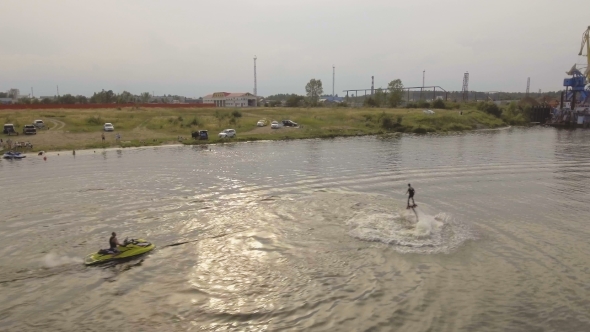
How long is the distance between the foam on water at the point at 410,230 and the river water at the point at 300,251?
0.44ft

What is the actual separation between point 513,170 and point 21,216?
48218 mm

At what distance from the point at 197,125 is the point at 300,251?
240ft

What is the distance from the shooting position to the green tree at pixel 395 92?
160 metres

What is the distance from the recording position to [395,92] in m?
160

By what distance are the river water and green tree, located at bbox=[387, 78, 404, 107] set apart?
116m

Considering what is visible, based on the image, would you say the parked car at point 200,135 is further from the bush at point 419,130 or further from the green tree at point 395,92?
the green tree at point 395,92

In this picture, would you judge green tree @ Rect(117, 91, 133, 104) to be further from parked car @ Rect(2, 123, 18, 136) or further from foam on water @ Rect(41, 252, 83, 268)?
foam on water @ Rect(41, 252, 83, 268)

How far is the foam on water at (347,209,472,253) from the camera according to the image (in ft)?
80.5

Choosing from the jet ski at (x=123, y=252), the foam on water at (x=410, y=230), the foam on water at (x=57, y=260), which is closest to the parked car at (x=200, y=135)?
the foam on water at (x=410, y=230)

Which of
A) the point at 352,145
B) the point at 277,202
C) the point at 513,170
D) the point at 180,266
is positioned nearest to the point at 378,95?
the point at 352,145

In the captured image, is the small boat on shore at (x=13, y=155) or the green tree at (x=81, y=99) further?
the green tree at (x=81, y=99)

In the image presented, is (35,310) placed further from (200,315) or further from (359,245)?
(359,245)

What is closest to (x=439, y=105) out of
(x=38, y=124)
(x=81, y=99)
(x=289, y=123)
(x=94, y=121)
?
(x=289, y=123)

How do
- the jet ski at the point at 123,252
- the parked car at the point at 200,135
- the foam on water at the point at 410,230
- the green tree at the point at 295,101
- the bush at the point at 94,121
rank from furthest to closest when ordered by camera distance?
the green tree at the point at 295,101
the bush at the point at 94,121
the parked car at the point at 200,135
the foam on water at the point at 410,230
the jet ski at the point at 123,252
